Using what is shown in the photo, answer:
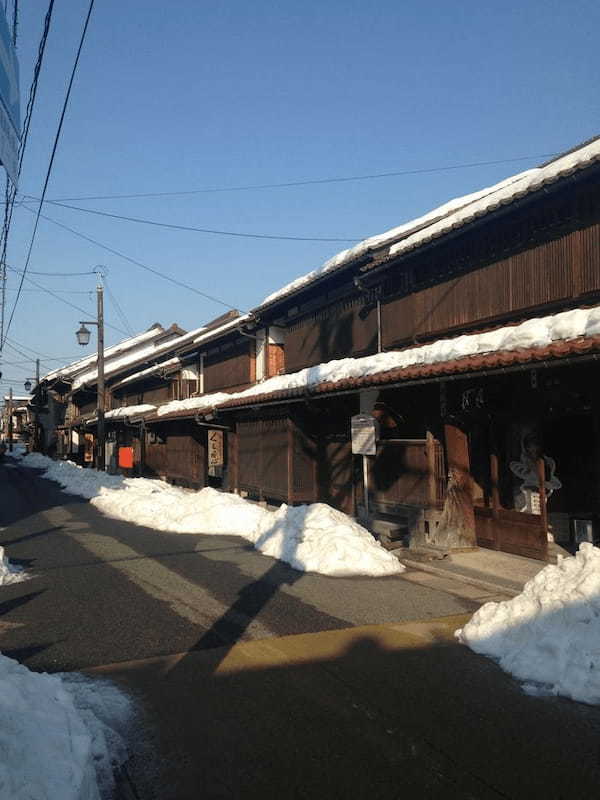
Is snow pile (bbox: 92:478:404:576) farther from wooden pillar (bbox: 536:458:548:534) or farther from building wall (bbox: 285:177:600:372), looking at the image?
building wall (bbox: 285:177:600:372)

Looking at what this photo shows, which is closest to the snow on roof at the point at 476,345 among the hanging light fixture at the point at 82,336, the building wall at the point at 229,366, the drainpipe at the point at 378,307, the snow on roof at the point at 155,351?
the drainpipe at the point at 378,307

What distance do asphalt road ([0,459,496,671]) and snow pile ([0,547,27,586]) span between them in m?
0.21

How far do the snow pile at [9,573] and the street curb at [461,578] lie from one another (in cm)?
577

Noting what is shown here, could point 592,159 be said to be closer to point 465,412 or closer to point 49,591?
point 465,412

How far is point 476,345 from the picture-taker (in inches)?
377

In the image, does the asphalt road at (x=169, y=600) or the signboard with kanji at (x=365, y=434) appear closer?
the asphalt road at (x=169, y=600)

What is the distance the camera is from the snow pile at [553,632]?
15.1 feet

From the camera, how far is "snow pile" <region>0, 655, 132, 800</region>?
288 centimetres

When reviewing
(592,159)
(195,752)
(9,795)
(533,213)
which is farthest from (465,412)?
(9,795)

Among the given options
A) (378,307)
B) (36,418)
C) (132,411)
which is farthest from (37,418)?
(378,307)

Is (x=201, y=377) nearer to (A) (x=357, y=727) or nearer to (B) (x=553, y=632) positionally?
(B) (x=553, y=632)

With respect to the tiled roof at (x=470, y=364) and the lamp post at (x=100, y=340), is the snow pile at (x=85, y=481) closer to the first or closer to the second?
the lamp post at (x=100, y=340)

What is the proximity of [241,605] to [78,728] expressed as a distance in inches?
141

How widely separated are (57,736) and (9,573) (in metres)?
6.05
